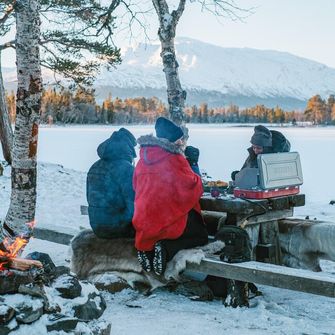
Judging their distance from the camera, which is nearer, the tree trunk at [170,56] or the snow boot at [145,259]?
the snow boot at [145,259]

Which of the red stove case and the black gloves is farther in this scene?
the black gloves

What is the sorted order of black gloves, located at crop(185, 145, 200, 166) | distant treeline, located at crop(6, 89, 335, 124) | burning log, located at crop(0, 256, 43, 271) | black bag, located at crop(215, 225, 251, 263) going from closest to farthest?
burning log, located at crop(0, 256, 43, 271) → black bag, located at crop(215, 225, 251, 263) → black gloves, located at crop(185, 145, 200, 166) → distant treeline, located at crop(6, 89, 335, 124)

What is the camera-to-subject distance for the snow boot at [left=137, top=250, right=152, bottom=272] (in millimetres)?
4918

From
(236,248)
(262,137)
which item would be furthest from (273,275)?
(262,137)

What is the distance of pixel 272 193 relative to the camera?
207 inches

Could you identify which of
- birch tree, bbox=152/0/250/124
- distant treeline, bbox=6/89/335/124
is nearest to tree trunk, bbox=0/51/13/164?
birch tree, bbox=152/0/250/124

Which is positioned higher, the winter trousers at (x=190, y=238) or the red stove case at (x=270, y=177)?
the red stove case at (x=270, y=177)

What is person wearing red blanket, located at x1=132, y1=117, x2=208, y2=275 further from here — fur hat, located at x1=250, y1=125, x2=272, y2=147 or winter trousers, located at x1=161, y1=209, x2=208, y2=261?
fur hat, located at x1=250, y1=125, x2=272, y2=147

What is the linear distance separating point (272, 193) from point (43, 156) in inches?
886

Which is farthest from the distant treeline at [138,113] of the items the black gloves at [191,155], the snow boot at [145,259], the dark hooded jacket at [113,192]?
the snow boot at [145,259]

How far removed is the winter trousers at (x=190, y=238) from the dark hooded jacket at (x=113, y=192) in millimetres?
584

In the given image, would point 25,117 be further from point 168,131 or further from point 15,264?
point 15,264

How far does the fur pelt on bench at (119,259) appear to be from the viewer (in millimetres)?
4756

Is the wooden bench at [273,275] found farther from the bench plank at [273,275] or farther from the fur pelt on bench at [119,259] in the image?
the fur pelt on bench at [119,259]
